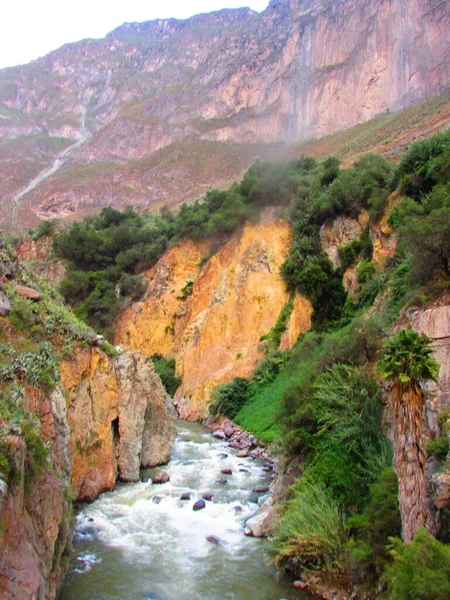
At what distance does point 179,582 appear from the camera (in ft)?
29.1

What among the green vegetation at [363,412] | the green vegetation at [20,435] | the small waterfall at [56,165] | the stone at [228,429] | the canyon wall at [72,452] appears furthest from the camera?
the small waterfall at [56,165]

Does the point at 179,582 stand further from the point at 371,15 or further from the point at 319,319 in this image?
the point at 371,15

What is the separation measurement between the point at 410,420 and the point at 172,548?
20.4 ft

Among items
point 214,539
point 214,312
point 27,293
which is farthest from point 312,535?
point 214,312

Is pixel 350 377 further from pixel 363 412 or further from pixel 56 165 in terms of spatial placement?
pixel 56 165

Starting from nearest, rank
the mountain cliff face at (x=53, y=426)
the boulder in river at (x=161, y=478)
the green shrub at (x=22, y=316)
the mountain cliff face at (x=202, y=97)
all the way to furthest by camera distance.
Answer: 1. the mountain cliff face at (x=53, y=426)
2. the green shrub at (x=22, y=316)
3. the boulder in river at (x=161, y=478)
4. the mountain cliff face at (x=202, y=97)

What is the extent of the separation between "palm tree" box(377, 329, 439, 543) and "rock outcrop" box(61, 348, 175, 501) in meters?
8.49

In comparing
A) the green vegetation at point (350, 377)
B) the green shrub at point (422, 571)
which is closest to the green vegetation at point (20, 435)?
the green vegetation at point (350, 377)

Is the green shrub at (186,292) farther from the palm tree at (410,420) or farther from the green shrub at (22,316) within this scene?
the palm tree at (410,420)

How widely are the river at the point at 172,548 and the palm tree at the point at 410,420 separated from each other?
114 inches

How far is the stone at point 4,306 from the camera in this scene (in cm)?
995

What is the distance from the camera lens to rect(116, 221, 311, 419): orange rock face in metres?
29.1

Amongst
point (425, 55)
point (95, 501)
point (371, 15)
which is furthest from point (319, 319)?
point (371, 15)

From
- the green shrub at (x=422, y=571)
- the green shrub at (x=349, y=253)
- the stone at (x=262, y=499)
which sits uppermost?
the green shrub at (x=349, y=253)
